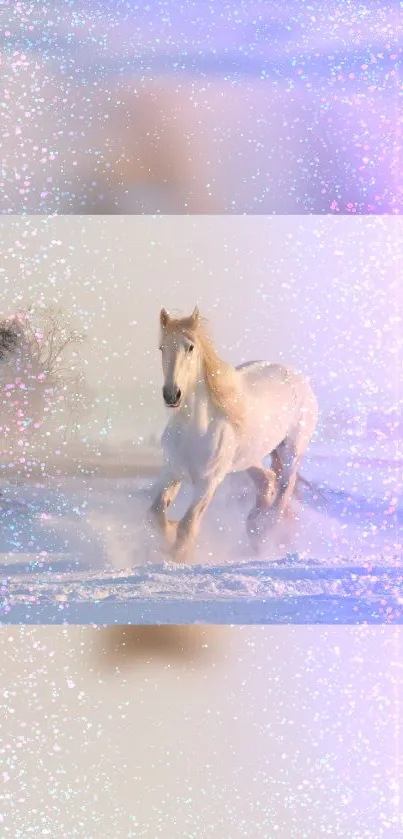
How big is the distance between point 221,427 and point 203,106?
62cm

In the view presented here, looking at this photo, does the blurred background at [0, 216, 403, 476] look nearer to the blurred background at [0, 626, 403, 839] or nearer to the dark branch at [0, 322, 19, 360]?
the dark branch at [0, 322, 19, 360]

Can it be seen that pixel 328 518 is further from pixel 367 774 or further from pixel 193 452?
pixel 367 774

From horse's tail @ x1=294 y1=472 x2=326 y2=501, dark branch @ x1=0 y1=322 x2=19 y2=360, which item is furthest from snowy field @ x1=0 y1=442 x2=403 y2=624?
dark branch @ x1=0 y1=322 x2=19 y2=360

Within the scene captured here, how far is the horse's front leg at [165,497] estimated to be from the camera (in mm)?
1667

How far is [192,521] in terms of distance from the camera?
166 centimetres

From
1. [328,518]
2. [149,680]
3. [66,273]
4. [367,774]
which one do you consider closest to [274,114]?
[66,273]

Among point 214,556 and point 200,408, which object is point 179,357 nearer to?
point 200,408

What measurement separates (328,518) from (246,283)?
1.56ft

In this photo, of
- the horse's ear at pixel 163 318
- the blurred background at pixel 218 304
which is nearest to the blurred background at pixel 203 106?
the blurred background at pixel 218 304

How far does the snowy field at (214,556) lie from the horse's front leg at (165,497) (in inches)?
0.8

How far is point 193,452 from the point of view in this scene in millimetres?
1657

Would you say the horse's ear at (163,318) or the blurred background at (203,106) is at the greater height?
the blurred background at (203,106)

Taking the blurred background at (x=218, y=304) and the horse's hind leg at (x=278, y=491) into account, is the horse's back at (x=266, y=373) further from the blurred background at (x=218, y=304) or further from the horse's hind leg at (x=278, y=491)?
the horse's hind leg at (x=278, y=491)

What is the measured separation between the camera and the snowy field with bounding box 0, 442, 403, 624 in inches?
65.2
